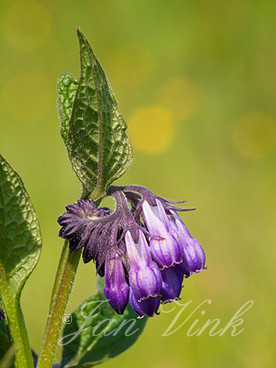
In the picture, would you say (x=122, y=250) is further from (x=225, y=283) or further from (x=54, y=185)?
(x=54, y=185)

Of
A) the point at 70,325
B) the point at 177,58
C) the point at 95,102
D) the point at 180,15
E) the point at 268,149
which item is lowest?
the point at 70,325

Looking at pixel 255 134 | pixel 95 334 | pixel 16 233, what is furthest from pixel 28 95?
pixel 16 233

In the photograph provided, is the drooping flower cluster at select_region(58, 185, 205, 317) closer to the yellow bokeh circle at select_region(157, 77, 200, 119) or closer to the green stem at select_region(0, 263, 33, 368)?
the green stem at select_region(0, 263, 33, 368)

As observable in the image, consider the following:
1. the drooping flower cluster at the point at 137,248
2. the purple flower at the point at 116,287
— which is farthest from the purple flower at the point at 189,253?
the purple flower at the point at 116,287

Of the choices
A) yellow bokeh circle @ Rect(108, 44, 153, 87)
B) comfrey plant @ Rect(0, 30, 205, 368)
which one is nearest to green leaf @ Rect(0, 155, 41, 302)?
comfrey plant @ Rect(0, 30, 205, 368)

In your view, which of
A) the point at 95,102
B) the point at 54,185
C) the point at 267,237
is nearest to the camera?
the point at 95,102

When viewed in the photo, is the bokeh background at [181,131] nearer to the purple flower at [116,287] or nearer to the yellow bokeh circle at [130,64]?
the yellow bokeh circle at [130,64]

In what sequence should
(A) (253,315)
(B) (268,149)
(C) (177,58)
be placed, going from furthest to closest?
(C) (177,58) < (B) (268,149) < (A) (253,315)

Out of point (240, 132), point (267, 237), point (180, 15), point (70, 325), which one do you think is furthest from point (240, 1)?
point (70, 325)
